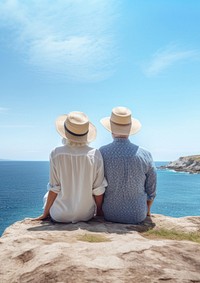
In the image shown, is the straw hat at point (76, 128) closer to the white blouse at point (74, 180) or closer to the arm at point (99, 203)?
the white blouse at point (74, 180)

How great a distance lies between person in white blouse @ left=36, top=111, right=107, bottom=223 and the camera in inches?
221

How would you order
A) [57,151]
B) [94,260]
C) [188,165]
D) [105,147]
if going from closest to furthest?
[94,260] → [57,151] → [105,147] → [188,165]

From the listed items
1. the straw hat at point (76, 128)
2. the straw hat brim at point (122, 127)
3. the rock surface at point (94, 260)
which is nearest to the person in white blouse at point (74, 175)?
the straw hat at point (76, 128)

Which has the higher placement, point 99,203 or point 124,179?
point 124,179

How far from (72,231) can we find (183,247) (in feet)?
6.03

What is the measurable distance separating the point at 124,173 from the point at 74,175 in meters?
0.95

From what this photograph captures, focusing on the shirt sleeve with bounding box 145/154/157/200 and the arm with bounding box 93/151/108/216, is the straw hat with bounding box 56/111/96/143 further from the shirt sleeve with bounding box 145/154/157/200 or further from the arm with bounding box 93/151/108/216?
the shirt sleeve with bounding box 145/154/157/200

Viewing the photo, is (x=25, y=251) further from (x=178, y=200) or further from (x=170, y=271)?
(x=178, y=200)

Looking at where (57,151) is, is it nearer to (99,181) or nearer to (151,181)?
(99,181)

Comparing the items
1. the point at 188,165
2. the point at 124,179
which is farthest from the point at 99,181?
the point at 188,165

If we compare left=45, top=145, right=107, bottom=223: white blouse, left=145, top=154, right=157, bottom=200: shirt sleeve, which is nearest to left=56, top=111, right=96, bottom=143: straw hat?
left=45, top=145, right=107, bottom=223: white blouse

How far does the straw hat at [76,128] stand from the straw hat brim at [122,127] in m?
0.34

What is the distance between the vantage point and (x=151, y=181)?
20.2ft

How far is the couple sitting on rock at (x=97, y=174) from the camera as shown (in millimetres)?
5637
